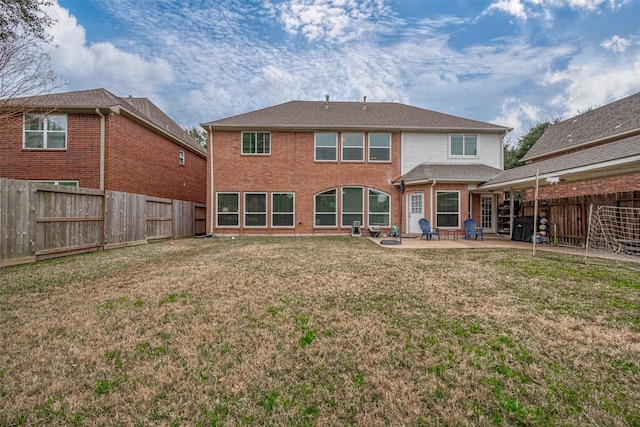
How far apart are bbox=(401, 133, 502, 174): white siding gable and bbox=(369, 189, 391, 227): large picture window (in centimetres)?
188

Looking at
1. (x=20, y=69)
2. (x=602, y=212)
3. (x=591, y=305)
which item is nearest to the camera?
(x=591, y=305)

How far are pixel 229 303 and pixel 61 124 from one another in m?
12.7

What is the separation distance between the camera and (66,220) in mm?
7672

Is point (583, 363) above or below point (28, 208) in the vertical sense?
below

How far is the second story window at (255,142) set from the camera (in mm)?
14203

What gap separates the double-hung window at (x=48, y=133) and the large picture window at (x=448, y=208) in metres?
16.4

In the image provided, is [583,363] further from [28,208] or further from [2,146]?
[2,146]

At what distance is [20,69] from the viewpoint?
7.61m

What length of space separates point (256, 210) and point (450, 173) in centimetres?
978

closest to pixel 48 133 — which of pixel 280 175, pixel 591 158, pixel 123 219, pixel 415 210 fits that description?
pixel 123 219

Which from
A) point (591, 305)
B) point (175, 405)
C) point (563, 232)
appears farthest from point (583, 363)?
point (563, 232)

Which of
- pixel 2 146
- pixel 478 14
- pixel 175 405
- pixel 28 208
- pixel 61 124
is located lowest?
pixel 175 405

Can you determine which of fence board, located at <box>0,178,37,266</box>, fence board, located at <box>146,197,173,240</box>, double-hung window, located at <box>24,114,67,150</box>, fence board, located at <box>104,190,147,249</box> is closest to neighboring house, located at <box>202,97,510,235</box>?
fence board, located at <box>146,197,173,240</box>

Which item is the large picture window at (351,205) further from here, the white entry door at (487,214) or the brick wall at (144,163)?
the brick wall at (144,163)
